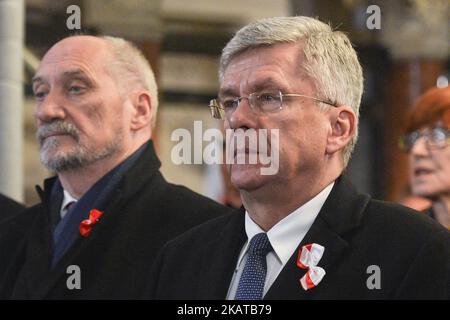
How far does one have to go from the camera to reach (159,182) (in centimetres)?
396

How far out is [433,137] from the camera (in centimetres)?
432

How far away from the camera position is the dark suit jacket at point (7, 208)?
452cm

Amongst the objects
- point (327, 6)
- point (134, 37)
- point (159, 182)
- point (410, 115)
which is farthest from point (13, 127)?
point (327, 6)

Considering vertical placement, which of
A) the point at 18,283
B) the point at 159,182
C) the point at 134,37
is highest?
the point at 134,37

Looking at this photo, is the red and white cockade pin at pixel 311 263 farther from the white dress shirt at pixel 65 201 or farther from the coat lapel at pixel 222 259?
the white dress shirt at pixel 65 201

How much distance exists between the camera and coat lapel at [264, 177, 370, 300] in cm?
283

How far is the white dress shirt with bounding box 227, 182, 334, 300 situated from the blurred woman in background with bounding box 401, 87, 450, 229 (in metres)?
1.32

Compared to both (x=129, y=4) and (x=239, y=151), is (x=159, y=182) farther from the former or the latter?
(x=129, y=4)

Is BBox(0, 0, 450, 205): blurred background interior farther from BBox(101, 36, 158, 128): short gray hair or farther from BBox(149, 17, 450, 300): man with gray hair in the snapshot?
BBox(149, 17, 450, 300): man with gray hair

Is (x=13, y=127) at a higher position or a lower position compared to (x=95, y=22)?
lower

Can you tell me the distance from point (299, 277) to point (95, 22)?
24.6ft

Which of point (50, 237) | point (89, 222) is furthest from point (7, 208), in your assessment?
point (89, 222)

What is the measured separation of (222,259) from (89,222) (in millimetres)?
882

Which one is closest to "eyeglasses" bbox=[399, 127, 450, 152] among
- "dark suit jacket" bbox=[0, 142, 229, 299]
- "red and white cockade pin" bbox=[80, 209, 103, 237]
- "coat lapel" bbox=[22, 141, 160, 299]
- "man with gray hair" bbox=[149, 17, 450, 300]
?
"dark suit jacket" bbox=[0, 142, 229, 299]
